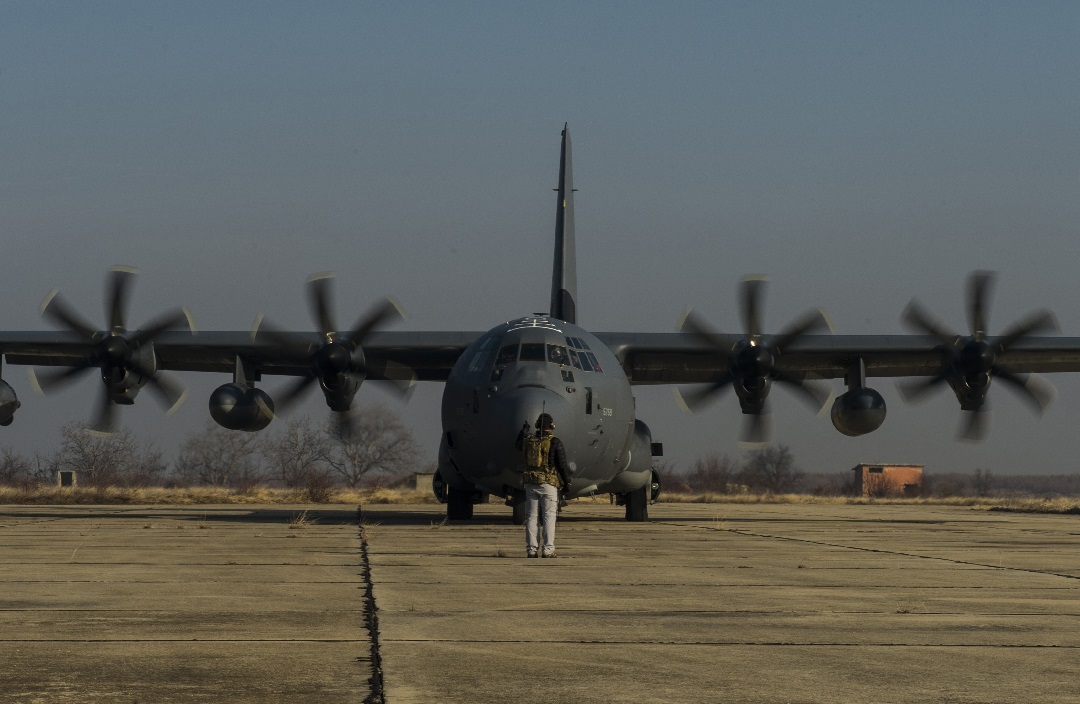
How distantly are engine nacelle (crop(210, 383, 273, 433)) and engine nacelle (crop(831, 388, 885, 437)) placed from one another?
13520 millimetres

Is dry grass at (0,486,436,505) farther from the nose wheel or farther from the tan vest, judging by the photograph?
the tan vest

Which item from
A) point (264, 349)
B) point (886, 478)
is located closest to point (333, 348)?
point (264, 349)

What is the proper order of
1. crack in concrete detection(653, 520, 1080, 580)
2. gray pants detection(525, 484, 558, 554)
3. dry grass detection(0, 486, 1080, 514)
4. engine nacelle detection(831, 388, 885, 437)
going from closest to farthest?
crack in concrete detection(653, 520, 1080, 580) → gray pants detection(525, 484, 558, 554) → engine nacelle detection(831, 388, 885, 437) → dry grass detection(0, 486, 1080, 514)

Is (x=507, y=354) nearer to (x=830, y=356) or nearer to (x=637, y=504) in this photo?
(x=637, y=504)

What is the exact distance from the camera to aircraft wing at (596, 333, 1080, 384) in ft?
102

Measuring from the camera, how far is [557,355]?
76.3ft

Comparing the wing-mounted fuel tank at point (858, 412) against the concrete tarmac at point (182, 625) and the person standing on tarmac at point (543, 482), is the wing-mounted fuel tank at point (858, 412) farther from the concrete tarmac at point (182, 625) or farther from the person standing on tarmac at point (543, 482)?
the concrete tarmac at point (182, 625)

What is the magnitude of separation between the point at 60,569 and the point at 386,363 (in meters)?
19.3

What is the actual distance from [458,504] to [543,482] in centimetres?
1128

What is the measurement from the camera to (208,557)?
1516cm

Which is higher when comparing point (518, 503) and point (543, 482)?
point (543, 482)

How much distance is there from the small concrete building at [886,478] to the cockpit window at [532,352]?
259ft

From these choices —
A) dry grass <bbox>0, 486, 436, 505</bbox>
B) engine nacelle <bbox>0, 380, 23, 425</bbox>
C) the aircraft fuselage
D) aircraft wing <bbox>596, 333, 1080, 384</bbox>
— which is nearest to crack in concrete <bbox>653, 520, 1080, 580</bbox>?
the aircraft fuselage

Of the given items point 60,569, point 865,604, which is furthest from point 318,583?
point 865,604
